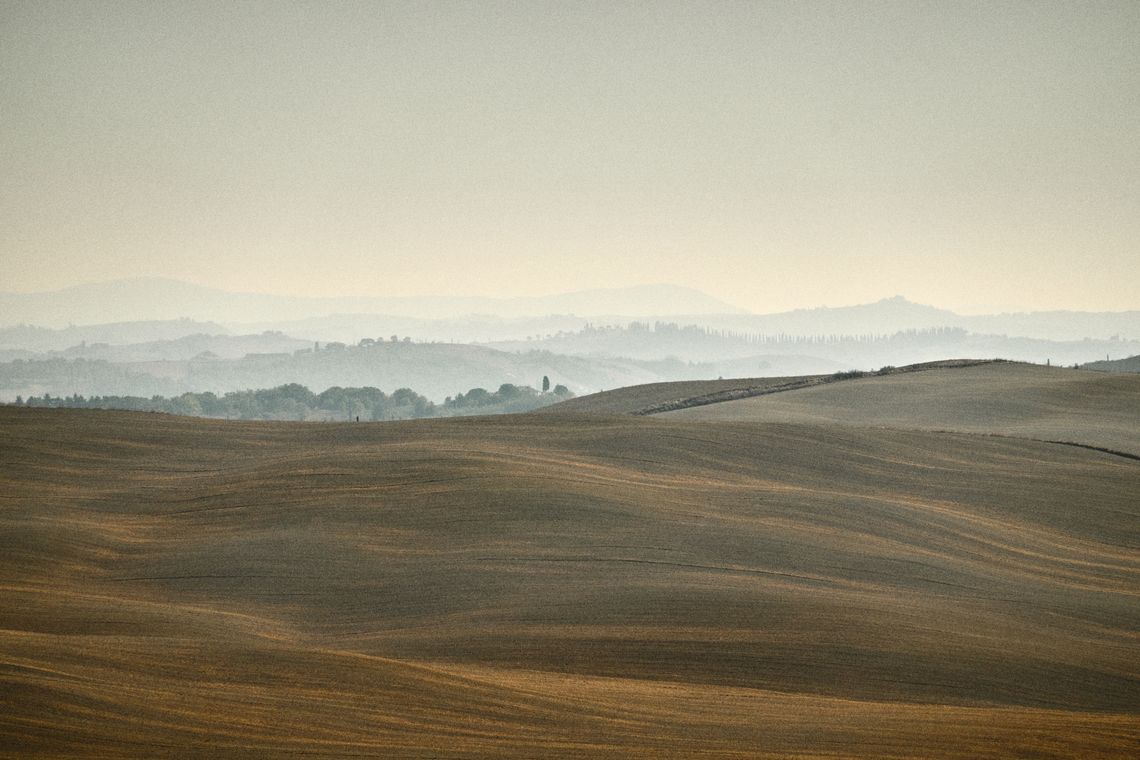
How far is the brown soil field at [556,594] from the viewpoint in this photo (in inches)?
123

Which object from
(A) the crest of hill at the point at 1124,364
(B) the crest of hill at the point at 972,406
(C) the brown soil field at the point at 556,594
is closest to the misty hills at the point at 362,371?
(A) the crest of hill at the point at 1124,364

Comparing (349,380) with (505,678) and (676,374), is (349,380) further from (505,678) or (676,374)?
(505,678)

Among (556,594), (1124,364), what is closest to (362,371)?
(1124,364)

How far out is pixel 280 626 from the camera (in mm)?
4629

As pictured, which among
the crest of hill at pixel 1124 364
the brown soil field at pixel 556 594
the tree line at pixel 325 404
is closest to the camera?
the brown soil field at pixel 556 594

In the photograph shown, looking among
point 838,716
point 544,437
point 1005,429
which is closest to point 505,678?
point 838,716

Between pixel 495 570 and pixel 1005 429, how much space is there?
30.5ft

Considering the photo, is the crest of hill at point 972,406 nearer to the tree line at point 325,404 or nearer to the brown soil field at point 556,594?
the brown soil field at point 556,594

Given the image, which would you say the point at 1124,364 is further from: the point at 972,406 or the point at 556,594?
the point at 556,594

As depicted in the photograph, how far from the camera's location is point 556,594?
16.5ft

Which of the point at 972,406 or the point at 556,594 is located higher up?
Result: the point at 972,406

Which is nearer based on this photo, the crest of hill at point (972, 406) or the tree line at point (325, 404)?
the crest of hill at point (972, 406)

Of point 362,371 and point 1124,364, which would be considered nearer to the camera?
point 1124,364

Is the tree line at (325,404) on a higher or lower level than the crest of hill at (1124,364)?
lower
